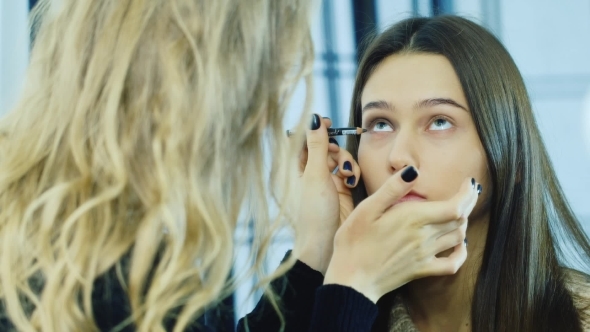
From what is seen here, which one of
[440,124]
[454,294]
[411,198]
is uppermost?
[440,124]

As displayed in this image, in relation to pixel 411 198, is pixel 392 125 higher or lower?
higher

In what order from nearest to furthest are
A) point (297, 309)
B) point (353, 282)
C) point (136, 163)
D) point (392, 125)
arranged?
1. point (136, 163)
2. point (353, 282)
3. point (297, 309)
4. point (392, 125)

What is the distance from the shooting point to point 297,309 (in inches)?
44.9

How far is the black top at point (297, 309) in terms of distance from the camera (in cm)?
70

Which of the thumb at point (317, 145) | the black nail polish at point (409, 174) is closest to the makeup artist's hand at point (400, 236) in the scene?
the black nail polish at point (409, 174)

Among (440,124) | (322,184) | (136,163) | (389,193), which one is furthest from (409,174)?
(136,163)

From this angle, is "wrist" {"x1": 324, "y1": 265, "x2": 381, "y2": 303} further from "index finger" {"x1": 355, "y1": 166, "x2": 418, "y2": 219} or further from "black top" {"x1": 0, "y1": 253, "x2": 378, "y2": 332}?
"index finger" {"x1": 355, "y1": 166, "x2": 418, "y2": 219}

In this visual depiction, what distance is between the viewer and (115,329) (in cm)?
69

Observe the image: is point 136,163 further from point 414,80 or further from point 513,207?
point 513,207

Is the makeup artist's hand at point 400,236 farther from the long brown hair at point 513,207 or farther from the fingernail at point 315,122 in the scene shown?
the fingernail at point 315,122

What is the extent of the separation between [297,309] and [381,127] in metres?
0.39

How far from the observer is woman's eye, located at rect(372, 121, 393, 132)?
127cm

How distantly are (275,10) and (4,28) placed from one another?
166 centimetres

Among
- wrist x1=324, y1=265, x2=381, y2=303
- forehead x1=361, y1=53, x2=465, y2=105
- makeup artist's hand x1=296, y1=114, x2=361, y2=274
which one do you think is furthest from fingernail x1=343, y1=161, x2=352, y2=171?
wrist x1=324, y1=265, x2=381, y2=303
